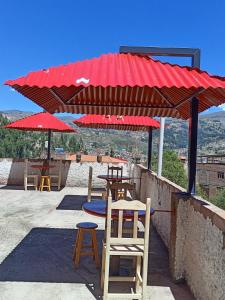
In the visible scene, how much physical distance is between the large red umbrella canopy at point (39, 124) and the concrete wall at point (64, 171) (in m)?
1.70

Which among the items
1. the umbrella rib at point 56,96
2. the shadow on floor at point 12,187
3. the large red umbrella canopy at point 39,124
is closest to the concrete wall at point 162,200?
the umbrella rib at point 56,96

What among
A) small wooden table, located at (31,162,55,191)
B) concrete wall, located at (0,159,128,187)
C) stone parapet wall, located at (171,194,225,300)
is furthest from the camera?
concrete wall, located at (0,159,128,187)

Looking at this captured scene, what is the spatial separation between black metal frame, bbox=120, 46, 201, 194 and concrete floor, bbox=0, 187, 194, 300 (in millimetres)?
1404

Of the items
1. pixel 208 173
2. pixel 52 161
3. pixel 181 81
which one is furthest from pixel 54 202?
pixel 208 173

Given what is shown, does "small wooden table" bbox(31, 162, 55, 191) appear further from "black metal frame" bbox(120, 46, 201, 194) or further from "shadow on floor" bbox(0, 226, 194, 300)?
"black metal frame" bbox(120, 46, 201, 194)

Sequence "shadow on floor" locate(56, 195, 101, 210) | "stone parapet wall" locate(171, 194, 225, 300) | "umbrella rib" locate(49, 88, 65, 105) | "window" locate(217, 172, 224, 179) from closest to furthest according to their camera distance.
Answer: "stone parapet wall" locate(171, 194, 225, 300) → "umbrella rib" locate(49, 88, 65, 105) → "shadow on floor" locate(56, 195, 101, 210) → "window" locate(217, 172, 224, 179)

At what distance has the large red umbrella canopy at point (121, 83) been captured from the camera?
411 centimetres

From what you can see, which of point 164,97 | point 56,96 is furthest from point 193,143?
point 56,96

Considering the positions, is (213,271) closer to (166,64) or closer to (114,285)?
(114,285)

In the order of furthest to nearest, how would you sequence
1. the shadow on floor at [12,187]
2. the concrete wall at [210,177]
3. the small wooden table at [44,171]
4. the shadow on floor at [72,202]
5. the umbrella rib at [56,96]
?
the concrete wall at [210,177] → the shadow on floor at [12,187] → the small wooden table at [44,171] → the shadow on floor at [72,202] → the umbrella rib at [56,96]

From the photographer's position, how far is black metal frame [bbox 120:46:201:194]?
516cm

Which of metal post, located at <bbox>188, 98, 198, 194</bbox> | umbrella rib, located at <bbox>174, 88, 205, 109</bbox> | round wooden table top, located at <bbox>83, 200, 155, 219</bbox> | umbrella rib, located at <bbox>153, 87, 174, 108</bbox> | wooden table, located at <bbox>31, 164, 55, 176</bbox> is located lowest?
round wooden table top, located at <bbox>83, 200, 155, 219</bbox>

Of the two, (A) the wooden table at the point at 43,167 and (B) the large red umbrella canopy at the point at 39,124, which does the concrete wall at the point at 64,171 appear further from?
(B) the large red umbrella canopy at the point at 39,124

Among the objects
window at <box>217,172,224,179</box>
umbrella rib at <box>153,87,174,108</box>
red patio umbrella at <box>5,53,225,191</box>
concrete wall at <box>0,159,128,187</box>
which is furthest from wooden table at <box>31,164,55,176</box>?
window at <box>217,172,224,179</box>
